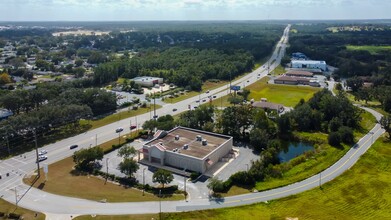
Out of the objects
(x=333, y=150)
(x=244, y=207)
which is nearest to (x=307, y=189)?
(x=244, y=207)

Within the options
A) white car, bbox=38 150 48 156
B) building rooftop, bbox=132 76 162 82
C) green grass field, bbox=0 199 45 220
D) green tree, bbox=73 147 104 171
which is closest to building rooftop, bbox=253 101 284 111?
building rooftop, bbox=132 76 162 82

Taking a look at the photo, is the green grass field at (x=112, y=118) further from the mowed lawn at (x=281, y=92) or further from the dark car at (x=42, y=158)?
the mowed lawn at (x=281, y=92)

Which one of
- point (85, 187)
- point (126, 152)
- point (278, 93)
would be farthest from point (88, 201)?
point (278, 93)

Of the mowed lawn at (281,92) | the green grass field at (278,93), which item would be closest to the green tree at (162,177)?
the green grass field at (278,93)

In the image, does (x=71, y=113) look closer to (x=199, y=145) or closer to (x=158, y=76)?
(x=199, y=145)

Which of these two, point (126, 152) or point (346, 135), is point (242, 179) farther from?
point (346, 135)
